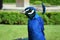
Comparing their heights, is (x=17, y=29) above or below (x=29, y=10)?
below

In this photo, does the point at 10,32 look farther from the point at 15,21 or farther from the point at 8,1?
the point at 8,1

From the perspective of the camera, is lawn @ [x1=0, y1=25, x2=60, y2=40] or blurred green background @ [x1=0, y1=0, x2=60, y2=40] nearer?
lawn @ [x1=0, y1=25, x2=60, y2=40]

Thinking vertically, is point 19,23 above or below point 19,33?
below

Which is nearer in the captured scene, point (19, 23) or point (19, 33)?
point (19, 33)

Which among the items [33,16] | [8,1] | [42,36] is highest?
[33,16]

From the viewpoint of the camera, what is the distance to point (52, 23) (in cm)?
1085

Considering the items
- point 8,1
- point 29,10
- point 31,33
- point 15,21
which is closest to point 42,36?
point 31,33

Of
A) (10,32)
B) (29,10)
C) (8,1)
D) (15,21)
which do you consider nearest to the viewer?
(29,10)

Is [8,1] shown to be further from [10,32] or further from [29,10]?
[29,10]

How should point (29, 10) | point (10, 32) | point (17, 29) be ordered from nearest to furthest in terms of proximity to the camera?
point (29, 10) < point (10, 32) < point (17, 29)

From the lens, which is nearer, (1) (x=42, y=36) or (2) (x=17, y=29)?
(1) (x=42, y=36)

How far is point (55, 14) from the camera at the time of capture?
37.2ft

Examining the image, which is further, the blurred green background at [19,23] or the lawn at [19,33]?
the blurred green background at [19,23]

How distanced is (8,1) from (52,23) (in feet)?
34.0
